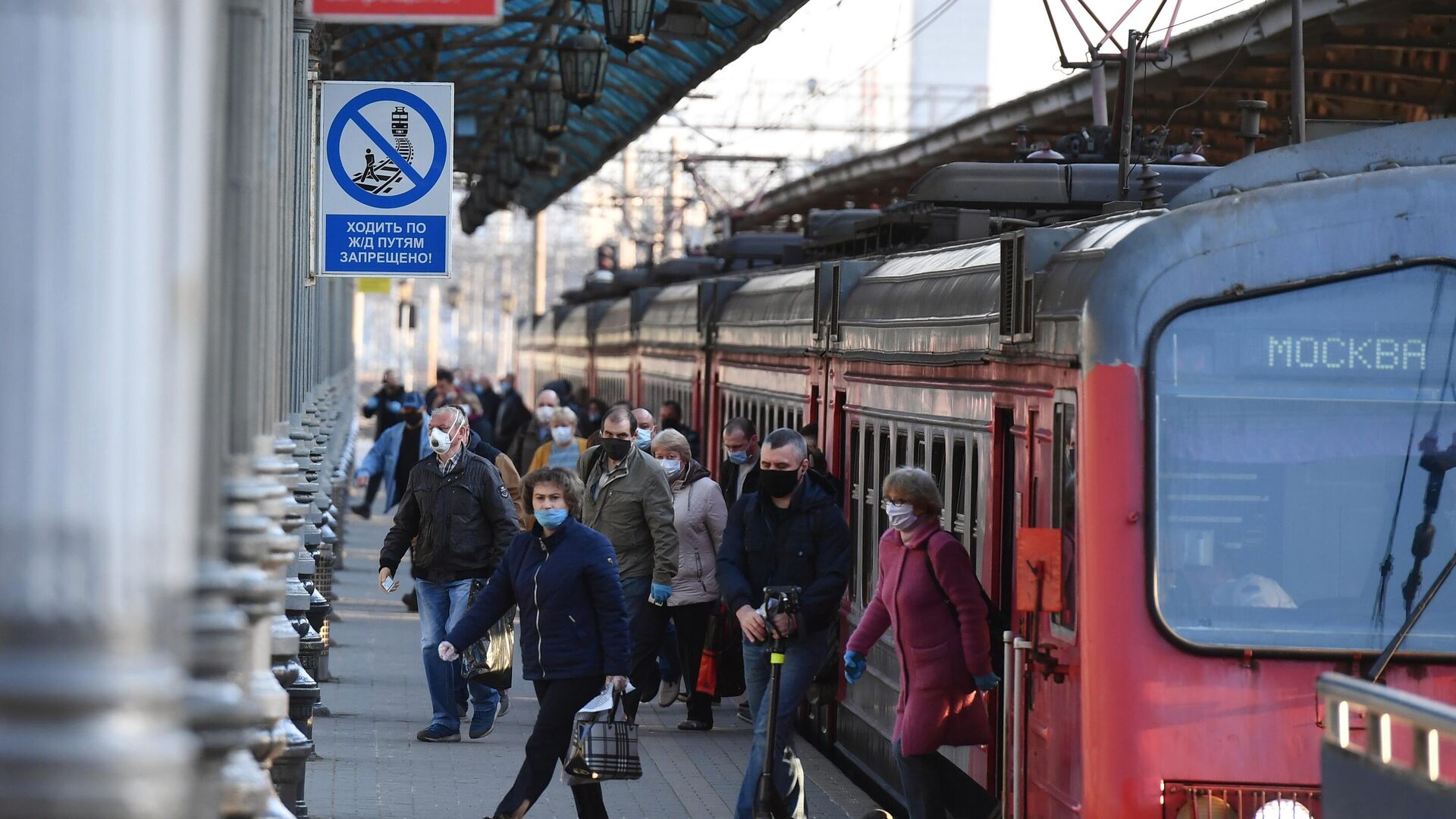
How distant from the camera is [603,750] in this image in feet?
26.6

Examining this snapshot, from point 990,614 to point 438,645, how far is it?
3751mm

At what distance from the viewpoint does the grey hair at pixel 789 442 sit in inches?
355

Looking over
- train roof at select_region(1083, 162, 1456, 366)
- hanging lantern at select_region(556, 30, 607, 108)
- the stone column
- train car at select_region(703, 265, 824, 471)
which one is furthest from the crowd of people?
the stone column

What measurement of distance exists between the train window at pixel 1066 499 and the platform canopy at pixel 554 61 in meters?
5.25

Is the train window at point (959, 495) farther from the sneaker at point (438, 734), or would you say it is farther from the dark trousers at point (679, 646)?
the sneaker at point (438, 734)

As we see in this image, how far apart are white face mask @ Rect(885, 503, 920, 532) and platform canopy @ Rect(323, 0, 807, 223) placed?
14.7 ft

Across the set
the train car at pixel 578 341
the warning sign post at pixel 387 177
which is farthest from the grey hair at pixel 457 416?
the train car at pixel 578 341

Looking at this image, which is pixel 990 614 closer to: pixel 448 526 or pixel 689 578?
pixel 448 526

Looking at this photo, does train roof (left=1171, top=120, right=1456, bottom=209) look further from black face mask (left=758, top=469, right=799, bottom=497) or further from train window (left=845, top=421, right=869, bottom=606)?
train window (left=845, top=421, right=869, bottom=606)

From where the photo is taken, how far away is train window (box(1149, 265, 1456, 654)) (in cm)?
622

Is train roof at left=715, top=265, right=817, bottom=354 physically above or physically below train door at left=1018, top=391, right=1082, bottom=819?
above

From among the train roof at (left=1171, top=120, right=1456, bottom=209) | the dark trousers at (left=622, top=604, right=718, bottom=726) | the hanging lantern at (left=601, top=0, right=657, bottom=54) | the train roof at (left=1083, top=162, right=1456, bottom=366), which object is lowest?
the dark trousers at (left=622, top=604, right=718, bottom=726)

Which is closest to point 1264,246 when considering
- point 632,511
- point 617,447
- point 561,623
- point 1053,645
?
point 1053,645

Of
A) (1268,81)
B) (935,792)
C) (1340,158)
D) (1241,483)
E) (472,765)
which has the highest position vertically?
(1268,81)
